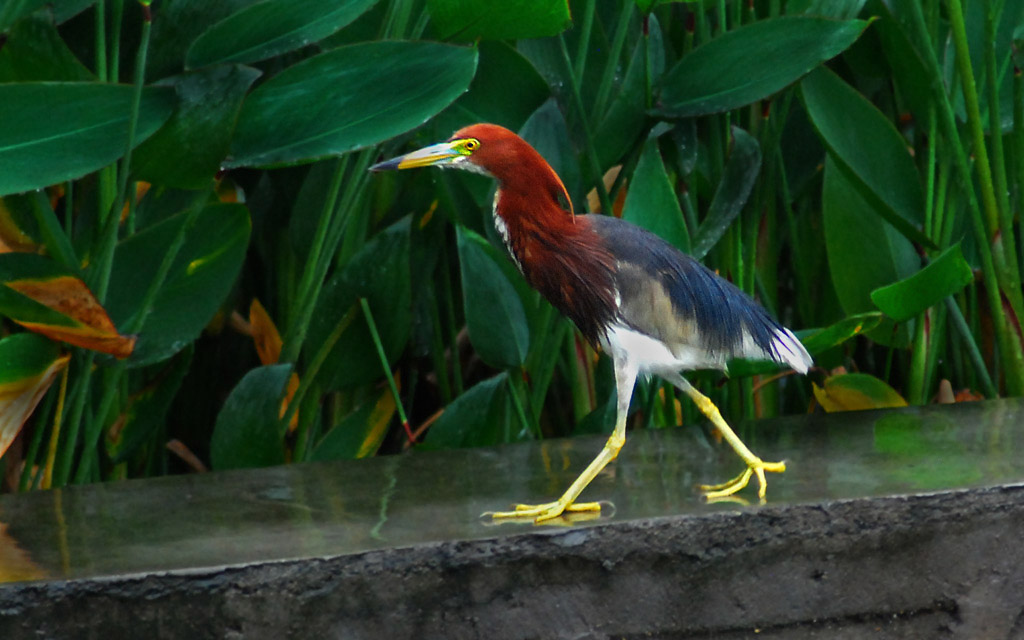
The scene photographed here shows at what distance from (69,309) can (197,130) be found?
277 mm

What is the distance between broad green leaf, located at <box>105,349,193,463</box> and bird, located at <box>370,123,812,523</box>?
62cm

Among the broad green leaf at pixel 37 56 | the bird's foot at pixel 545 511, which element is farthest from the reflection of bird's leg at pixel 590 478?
the broad green leaf at pixel 37 56

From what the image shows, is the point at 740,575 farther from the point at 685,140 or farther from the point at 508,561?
the point at 685,140

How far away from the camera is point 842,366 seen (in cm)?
196

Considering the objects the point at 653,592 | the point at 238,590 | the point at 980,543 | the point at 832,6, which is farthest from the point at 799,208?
the point at 238,590

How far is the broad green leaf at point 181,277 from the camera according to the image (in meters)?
1.62

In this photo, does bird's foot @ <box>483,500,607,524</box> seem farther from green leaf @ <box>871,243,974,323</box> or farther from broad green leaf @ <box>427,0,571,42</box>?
broad green leaf @ <box>427,0,571,42</box>

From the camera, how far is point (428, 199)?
182 cm

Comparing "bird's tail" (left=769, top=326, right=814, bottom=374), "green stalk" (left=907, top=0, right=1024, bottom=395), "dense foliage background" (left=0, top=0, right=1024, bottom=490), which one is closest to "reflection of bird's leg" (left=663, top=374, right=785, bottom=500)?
"bird's tail" (left=769, top=326, right=814, bottom=374)

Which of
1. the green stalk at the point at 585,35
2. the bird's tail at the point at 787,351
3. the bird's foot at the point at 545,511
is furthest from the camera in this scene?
the green stalk at the point at 585,35

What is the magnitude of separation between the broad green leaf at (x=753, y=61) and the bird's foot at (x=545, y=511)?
645mm

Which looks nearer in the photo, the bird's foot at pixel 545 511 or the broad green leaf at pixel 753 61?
the bird's foot at pixel 545 511

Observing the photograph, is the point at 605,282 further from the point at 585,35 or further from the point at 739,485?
the point at 585,35

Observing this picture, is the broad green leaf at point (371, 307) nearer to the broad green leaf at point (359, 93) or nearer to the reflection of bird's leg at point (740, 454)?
the broad green leaf at point (359, 93)
